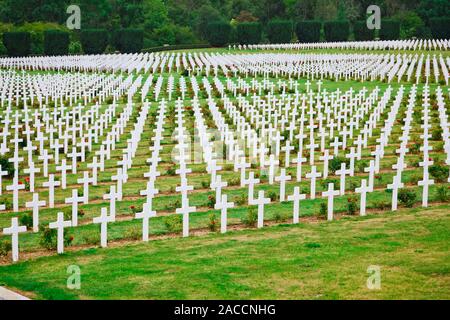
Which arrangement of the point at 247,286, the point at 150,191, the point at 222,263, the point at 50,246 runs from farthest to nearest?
the point at 150,191, the point at 50,246, the point at 222,263, the point at 247,286

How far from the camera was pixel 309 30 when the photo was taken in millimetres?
71250

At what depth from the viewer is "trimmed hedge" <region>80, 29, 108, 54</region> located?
64.9 metres

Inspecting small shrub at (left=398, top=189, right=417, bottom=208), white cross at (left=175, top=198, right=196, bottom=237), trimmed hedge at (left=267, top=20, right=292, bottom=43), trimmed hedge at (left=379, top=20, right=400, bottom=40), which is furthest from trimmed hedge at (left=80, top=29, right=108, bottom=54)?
white cross at (left=175, top=198, right=196, bottom=237)

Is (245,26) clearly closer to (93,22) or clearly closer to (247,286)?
(93,22)

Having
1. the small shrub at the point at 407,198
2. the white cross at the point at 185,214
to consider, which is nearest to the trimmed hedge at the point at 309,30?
the small shrub at the point at 407,198

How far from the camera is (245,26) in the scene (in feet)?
234

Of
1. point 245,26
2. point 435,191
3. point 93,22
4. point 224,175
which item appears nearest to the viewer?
point 435,191

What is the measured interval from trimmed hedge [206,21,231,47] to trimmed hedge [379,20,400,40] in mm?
11615

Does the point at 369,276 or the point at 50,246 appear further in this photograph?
the point at 50,246

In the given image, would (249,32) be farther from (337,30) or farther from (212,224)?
(212,224)

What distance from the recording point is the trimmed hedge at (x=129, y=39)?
66.2 metres

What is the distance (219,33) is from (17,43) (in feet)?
54.2

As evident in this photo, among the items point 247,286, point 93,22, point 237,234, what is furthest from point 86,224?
point 93,22

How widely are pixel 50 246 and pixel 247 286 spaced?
129 inches
